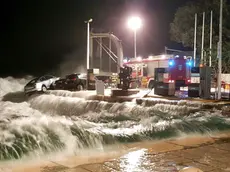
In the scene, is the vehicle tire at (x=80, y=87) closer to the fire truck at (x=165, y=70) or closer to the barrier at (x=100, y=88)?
the fire truck at (x=165, y=70)

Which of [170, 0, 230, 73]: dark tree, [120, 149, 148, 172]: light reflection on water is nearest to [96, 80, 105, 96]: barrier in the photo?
[120, 149, 148, 172]: light reflection on water

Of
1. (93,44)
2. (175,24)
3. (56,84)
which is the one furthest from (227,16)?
(56,84)

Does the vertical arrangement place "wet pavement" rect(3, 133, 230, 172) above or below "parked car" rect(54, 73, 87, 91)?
below

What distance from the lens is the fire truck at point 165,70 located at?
19891 millimetres

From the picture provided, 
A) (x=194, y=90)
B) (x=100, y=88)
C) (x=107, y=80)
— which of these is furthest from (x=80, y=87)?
(x=194, y=90)

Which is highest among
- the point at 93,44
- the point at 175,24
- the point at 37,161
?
the point at 175,24

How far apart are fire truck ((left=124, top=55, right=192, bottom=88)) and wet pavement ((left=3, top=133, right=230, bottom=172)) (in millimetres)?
11066

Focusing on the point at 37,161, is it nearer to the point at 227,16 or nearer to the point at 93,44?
the point at 93,44

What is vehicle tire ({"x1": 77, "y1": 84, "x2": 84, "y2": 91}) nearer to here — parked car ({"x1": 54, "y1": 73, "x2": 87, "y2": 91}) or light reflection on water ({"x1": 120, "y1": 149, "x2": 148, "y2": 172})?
parked car ({"x1": 54, "y1": 73, "x2": 87, "y2": 91})

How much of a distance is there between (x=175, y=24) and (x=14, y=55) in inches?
1452

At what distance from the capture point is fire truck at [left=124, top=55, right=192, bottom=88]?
1989cm

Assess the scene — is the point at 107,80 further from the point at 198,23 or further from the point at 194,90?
the point at 198,23

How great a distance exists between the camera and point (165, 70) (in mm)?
19922

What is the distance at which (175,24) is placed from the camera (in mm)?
44844
